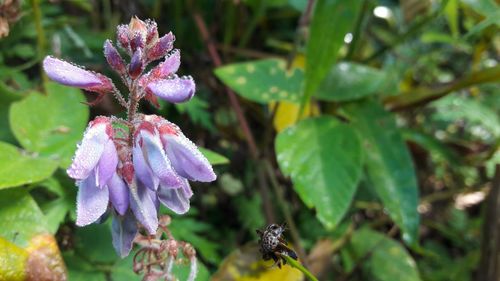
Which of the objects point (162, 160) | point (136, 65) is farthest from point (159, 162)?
point (136, 65)

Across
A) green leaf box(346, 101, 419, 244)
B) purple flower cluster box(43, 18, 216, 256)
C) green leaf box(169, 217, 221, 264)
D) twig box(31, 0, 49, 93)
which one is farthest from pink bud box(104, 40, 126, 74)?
green leaf box(346, 101, 419, 244)

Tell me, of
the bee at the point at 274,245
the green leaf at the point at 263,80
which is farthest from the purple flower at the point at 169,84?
the green leaf at the point at 263,80

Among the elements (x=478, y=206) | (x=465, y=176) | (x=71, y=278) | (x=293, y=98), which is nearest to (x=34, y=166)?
(x=71, y=278)

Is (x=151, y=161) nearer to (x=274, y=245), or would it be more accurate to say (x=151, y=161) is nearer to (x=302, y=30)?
(x=274, y=245)

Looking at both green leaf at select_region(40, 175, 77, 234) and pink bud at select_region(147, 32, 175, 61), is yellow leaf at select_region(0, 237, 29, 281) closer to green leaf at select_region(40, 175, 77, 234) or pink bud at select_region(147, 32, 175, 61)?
green leaf at select_region(40, 175, 77, 234)

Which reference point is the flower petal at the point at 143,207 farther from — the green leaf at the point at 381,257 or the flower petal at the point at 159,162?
the green leaf at the point at 381,257

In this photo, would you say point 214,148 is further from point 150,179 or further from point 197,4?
point 150,179
